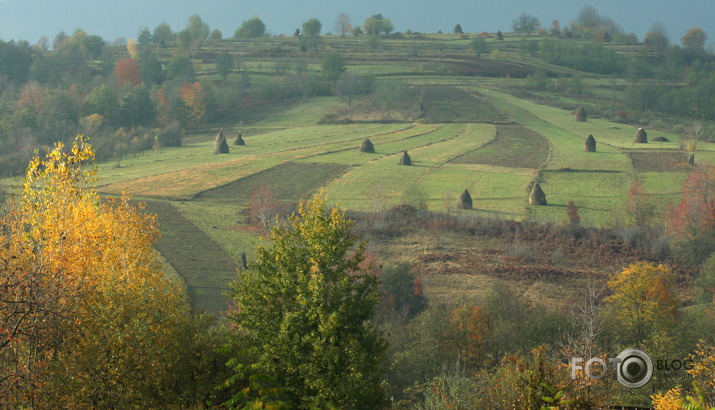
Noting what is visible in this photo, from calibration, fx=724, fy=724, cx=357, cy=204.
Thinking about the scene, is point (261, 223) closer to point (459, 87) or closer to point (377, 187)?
point (377, 187)

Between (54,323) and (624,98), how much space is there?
112 metres

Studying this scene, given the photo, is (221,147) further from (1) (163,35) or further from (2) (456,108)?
(1) (163,35)

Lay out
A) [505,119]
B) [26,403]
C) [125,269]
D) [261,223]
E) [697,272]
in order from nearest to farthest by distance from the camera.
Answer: [26,403] < [125,269] < [697,272] < [261,223] < [505,119]

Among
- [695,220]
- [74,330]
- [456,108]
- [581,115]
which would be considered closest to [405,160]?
[695,220]

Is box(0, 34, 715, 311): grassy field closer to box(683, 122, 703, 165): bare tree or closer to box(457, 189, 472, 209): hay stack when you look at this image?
box(457, 189, 472, 209): hay stack

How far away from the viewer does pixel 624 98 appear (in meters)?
115

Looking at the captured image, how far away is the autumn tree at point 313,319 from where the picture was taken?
18344mm

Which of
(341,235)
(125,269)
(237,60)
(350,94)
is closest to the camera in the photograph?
(341,235)

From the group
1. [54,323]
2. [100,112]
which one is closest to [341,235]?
[54,323]

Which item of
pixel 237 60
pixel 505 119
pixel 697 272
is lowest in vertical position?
pixel 697 272

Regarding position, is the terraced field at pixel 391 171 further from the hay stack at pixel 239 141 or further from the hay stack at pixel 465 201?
the hay stack at pixel 239 141

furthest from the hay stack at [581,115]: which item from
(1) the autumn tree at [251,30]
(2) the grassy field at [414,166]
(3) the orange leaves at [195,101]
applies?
(1) the autumn tree at [251,30]

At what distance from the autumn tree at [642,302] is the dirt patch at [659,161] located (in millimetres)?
32536

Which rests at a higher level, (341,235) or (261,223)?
(341,235)
